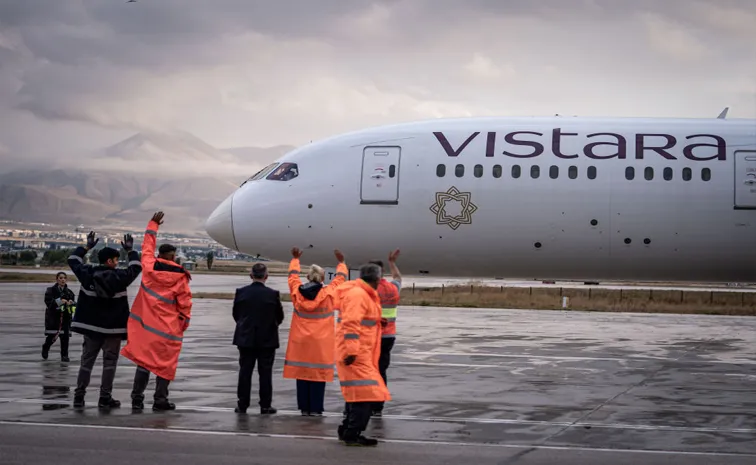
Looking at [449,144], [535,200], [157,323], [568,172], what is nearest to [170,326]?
[157,323]

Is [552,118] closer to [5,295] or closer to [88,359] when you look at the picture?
[88,359]

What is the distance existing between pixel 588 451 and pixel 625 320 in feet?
85.3

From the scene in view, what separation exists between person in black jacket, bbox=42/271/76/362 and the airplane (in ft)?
17.2

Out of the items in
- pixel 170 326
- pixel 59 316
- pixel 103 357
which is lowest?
pixel 103 357

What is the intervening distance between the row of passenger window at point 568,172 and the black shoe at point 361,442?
13.1 metres

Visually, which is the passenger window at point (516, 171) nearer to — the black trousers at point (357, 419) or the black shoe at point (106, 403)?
the black shoe at point (106, 403)

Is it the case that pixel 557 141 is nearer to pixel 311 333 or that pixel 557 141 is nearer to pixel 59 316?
pixel 311 333

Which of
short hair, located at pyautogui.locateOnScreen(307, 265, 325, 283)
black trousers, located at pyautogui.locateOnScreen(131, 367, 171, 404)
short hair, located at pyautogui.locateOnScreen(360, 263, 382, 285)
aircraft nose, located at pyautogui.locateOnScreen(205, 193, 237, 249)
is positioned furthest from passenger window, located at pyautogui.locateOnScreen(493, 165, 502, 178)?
short hair, located at pyautogui.locateOnScreen(360, 263, 382, 285)

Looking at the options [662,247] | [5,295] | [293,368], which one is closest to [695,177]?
[662,247]

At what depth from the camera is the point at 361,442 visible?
11.1m

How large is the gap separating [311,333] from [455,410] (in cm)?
222

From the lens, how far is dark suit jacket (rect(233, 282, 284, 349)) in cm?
1379

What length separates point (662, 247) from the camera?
77.0 feet

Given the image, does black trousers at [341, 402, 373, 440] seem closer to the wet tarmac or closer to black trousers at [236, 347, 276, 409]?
the wet tarmac
